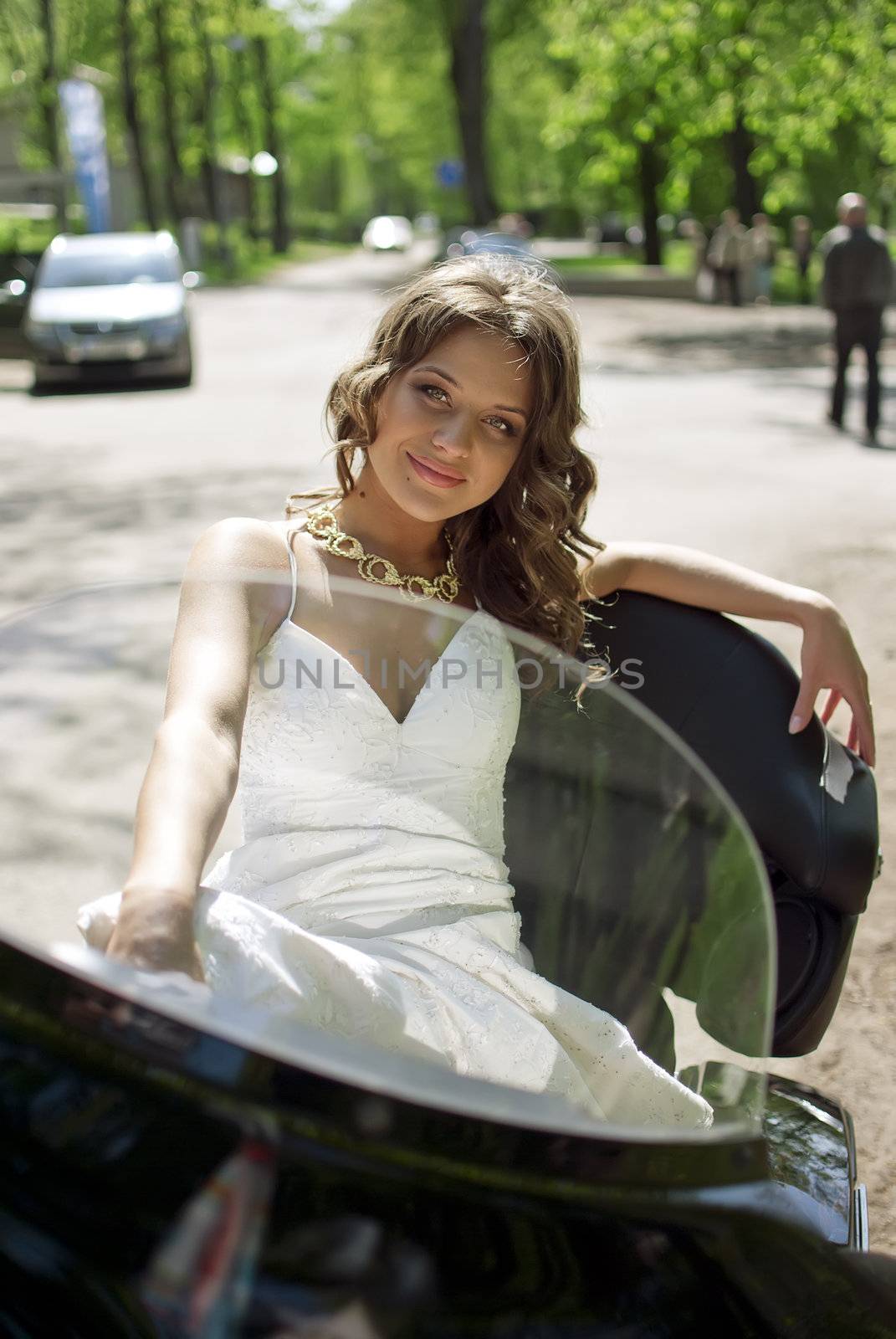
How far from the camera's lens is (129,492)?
9406 mm

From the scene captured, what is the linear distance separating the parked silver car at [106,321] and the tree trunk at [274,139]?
105ft

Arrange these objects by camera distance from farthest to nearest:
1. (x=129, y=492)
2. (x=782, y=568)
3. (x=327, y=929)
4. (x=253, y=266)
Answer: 1. (x=253, y=266)
2. (x=129, y=492)
3. (x=782, y=568)
4. (x=327, y=929)

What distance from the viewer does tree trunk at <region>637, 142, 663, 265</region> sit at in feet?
105

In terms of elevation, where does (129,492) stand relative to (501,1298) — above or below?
below

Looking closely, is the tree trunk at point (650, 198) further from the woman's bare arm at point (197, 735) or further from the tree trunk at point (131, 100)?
the woman's bare arm at point (197, 735)

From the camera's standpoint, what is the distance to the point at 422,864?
1.87 meters

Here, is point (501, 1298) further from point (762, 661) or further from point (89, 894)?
point (762, 661)

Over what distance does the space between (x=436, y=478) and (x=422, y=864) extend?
2.03ft

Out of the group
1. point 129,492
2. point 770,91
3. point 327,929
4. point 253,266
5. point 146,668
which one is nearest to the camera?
point 327,929

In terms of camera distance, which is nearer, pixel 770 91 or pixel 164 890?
pixel 164 890

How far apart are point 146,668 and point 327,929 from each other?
46 centimetres

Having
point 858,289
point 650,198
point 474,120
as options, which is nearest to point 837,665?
Result: point 858,289

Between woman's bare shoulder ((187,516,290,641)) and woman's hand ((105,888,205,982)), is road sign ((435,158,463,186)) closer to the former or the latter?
woman's bare shoulder ((187,516,290,641))

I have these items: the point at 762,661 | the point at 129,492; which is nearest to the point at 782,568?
the point at 129,492
